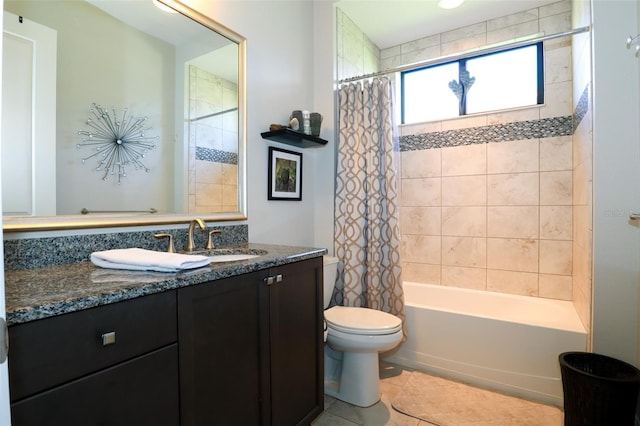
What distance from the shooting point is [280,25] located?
7.25 feet

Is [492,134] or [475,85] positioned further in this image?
[475,85]

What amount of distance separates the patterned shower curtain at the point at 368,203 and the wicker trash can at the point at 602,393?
37.9 inches

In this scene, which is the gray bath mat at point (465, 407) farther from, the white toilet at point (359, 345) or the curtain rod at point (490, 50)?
the curtain rod at point (490, 50)

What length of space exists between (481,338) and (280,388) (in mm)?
1390

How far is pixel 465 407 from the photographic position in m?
1.86

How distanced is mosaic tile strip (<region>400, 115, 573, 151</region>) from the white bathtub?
1249mm

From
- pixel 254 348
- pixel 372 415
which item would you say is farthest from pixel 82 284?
pixel 372 415

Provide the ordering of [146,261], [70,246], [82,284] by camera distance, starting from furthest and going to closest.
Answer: [70,246] < [146,261] < [82,284]

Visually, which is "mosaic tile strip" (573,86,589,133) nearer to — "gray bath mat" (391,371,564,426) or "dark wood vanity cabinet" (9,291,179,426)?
"gray bath mat" (391,371,564,426)

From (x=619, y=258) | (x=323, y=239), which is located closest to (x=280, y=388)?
(x=323, y=239)

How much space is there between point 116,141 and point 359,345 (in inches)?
59.8

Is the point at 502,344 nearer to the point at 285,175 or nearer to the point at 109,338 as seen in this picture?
the point at 285,175

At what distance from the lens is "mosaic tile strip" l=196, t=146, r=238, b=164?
172 cm

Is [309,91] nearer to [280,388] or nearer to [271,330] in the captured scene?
[271,330]
